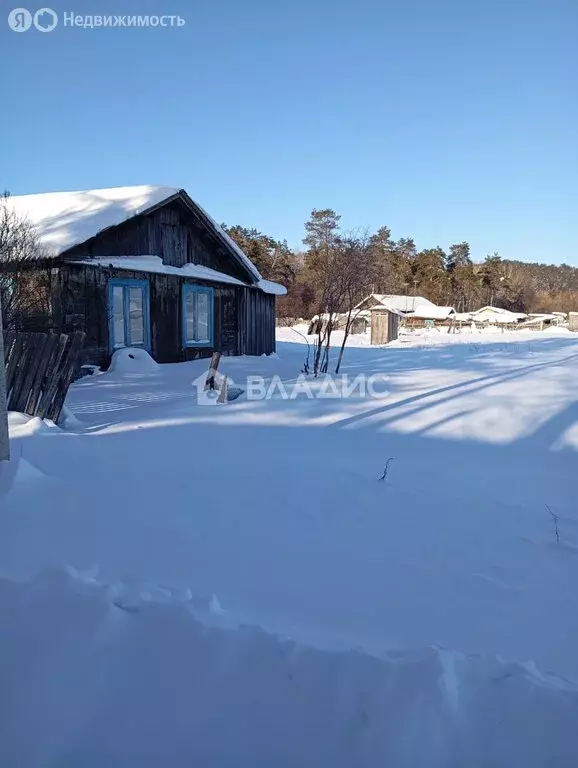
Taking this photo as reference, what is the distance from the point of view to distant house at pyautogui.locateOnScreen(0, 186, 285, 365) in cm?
1068

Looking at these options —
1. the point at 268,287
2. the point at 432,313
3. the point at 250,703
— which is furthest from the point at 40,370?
the point at 432,313

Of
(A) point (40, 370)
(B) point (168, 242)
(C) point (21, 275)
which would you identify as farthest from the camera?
(B) point (168, 242)

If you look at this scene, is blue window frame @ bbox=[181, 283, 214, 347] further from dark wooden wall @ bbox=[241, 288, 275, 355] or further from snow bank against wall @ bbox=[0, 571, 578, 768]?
snow bank against wall @ bbox=[0, 571, 578, 768]

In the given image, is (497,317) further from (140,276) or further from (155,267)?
(140,276)

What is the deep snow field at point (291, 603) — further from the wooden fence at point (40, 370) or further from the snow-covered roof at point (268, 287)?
the snow-covered roof at point (268, 287)

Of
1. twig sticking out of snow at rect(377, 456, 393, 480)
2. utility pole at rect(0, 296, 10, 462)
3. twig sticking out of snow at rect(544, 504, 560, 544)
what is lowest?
twig sticking out of snow at rect(544, 504, 560, 544)

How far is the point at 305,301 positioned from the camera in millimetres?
48562

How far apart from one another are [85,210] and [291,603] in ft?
42.5

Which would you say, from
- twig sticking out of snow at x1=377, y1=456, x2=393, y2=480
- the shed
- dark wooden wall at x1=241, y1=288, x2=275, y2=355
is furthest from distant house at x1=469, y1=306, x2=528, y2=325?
twig sticking out of snow at x1=377, y1=456, x2=393, y2=480

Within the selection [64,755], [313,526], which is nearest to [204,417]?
[313,526]

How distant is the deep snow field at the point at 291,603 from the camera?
1.67m

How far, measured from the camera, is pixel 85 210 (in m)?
12.8

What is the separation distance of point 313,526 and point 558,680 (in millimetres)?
1541

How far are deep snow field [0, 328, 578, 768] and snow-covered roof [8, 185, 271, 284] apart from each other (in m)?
7.49
